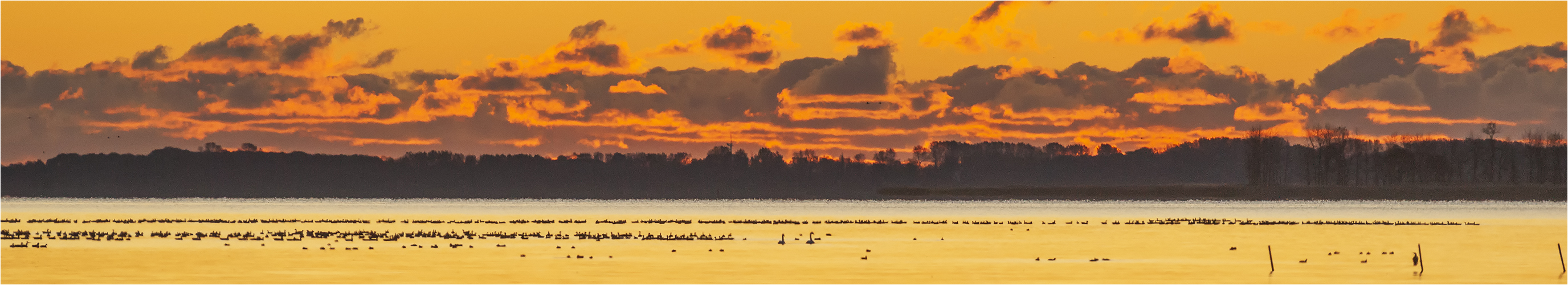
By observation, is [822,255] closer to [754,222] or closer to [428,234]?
[428,234]

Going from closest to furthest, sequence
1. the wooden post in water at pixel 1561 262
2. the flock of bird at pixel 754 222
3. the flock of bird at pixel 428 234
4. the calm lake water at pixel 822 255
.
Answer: the calm lake water at pixel 822 255
the wooden post in water at pixel 1561 262
the flock of bird at pixel 428 234
the flock of bird at pixel 754 222

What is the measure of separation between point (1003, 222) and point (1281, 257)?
4003 centimetres

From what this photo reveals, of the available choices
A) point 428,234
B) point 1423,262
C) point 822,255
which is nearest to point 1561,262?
point 1423,262

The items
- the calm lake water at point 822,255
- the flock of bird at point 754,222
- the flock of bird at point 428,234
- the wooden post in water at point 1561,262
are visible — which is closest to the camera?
the calm lake water at point 822,255

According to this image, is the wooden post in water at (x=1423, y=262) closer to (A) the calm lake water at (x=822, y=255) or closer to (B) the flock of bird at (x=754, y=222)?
(A) the calm lake water at (x=822, y=255)

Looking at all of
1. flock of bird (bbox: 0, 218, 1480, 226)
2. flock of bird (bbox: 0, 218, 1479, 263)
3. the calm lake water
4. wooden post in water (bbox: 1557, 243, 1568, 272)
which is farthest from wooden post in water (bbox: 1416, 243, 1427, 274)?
flock of bird (bbox: 0, 218, 1480, 226)

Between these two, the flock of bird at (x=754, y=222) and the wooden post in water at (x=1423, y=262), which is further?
the flock of bird at (x=754, y=222)

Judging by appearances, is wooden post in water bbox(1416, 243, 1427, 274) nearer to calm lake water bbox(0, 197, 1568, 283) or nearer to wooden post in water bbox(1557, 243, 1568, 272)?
calm lake water bbox(0, 197, 1568, 283)

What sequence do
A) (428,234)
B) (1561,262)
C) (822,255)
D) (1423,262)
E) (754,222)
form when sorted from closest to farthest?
(1561,262), (1423,262), (822,255), (428,234), (754,222)

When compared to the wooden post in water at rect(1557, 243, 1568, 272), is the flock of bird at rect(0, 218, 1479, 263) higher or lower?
lower

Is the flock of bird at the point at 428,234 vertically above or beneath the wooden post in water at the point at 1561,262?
beneath

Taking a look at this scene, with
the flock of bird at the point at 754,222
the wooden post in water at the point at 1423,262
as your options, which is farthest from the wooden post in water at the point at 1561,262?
the flock of bird at the point at 754,222

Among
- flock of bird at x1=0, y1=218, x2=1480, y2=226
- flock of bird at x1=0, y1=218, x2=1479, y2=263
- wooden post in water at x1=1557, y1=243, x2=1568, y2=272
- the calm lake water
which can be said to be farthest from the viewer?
flock of bird at x1=0, y1=218, x2=1480, y2=226

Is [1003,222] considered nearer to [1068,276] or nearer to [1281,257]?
[1281,257]
